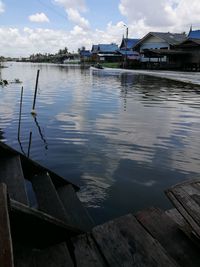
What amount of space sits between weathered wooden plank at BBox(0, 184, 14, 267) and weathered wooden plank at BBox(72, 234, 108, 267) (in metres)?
1.28

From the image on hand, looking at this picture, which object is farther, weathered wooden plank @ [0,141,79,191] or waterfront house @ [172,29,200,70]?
waterfront house @ [172,29,200,70]

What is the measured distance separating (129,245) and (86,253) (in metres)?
0.51

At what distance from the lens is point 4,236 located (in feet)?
6.95

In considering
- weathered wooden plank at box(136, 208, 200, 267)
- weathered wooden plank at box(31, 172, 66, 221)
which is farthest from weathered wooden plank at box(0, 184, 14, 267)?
weathered wooden plank at box(136, 208, 200, 267)

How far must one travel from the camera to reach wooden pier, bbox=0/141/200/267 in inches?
120

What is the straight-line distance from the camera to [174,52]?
54719 millimetres

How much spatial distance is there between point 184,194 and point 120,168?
398 centimetres

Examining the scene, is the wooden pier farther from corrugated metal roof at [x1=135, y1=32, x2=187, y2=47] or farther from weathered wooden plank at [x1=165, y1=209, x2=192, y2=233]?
corrugated metal roof at [x1=135, y1=32, x2=187, y2=47]

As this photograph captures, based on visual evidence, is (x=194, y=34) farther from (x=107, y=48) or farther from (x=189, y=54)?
(x=107, y=48)

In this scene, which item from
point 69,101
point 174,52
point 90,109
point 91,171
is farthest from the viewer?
point 174,52

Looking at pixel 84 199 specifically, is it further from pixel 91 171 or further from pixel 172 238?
pixel 172 238

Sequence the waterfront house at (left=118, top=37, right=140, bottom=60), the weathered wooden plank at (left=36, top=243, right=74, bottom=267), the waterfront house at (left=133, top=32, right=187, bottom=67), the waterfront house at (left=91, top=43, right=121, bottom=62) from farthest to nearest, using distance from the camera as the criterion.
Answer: the waterfront house at (left=91, top=43, right=121, bottom=62) → the waterfront house at (left=118, top=37, right=140, bottom=60) → the waterfront house at (left=133, top=32, right=187, bottom=67) → the weathered wooden plank at (left=36, top=243, right=74, bottom=267)

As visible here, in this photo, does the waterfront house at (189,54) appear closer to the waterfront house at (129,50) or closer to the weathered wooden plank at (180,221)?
the waterfront house at (129,50)

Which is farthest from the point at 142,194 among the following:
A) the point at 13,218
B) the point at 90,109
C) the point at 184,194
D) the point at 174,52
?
the point at 174,52
